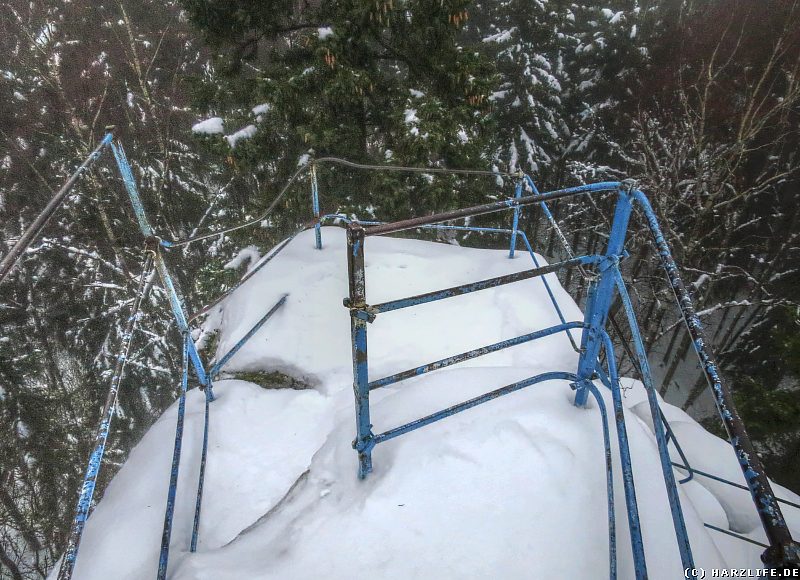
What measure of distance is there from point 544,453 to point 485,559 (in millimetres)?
598

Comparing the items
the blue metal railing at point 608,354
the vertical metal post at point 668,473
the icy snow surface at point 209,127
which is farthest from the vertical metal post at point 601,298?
the icy snow surface at point 209,127

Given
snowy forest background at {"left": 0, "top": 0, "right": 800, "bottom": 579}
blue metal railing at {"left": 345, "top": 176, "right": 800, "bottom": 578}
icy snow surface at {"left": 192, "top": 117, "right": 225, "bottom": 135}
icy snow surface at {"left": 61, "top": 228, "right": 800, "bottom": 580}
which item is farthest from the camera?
snowy forest background at {"left": 0, "top": 0, "right": 800, "bottom": 579}

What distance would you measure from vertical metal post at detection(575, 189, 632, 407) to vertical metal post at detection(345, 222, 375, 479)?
111 centimetres

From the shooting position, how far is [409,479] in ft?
6.52

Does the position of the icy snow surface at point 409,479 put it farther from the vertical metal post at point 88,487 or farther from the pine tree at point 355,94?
the pine tree at point 355,94

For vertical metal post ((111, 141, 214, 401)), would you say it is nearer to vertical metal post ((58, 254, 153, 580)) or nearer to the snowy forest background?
vertical metal post ((58, 254, 153, 580))

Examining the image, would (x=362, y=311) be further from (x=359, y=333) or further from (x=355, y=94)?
(x=355, y=94)

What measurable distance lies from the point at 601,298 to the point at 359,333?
1.21m

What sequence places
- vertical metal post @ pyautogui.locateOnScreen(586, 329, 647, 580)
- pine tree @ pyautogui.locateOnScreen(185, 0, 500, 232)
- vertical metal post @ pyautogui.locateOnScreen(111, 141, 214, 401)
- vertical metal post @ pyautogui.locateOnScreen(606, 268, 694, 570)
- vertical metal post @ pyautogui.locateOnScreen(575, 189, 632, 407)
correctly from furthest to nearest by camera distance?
pine tree @ pyautogui.locateOnScreen(185, 0, 500, 232)
vertical metal post @ pyautogui.locateOnScreen(111, 141, 214, 401)
vertical metal post @ pyautogui.locateOnScreen(575, 189, 632, 407)
vertical metal post @ pyautogui.locateOnScreen(586, 329, 647, 580)
vertical metal post @ pyautogui.locateOnScreen(606, 268, 694, 570)

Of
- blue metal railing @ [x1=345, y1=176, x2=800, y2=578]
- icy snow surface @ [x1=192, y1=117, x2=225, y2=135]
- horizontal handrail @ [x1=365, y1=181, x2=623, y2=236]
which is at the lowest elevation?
blue metal railing @ [x1=345, y1=176, x2=800, y2=578]

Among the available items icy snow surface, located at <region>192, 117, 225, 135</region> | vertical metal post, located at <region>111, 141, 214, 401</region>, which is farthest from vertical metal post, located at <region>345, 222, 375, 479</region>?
icy snow surface, located at <region>192, 117, 225, 135</region>

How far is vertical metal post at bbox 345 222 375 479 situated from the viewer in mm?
1485

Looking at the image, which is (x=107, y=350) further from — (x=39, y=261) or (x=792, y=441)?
(x=792, y=441)

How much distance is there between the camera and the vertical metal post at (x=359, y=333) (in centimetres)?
149
